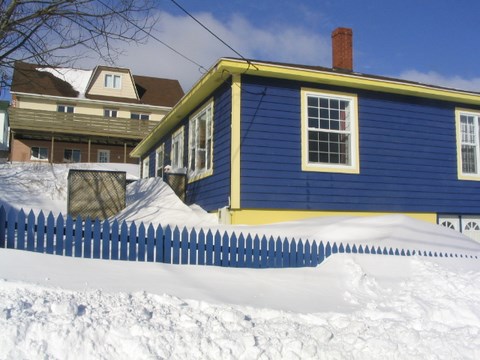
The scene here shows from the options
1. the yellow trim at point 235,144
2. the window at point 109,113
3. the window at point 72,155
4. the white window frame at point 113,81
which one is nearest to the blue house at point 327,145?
the yellow trim at point 235,144

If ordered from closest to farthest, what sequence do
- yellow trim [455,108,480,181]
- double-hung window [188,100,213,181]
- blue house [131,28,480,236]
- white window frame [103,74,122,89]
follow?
blue house [131,28,480,236]
double-hung window [188,100,213,181]
yellow trim [455,108,480,181]
white window frame [103,74,122,89]

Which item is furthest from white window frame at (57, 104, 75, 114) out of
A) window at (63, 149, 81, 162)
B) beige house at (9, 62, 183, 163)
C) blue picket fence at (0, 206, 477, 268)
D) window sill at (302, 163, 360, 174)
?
blue picket fence at (0, 206, 477, 268)

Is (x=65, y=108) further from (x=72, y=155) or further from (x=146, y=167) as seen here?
(x=146, y=167)

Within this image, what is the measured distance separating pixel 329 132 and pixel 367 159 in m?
1.22

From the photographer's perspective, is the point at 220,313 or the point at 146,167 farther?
the point at 146,167

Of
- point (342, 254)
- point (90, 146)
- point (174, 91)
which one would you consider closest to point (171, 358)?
point (342, 254)

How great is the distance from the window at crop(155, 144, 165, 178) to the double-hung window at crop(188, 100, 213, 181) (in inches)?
201

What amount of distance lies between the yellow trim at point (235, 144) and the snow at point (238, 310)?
335 cm

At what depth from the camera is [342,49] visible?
14539 millimetres

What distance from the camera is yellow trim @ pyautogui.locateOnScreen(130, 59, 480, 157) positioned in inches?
405

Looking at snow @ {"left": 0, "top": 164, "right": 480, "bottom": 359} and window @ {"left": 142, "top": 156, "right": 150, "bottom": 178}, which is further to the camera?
window @ {"left": 142, "top": 156, "right": 150, "bottom": 178}

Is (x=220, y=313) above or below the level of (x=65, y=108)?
below

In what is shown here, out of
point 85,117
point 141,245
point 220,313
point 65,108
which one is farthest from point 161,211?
point 65,108

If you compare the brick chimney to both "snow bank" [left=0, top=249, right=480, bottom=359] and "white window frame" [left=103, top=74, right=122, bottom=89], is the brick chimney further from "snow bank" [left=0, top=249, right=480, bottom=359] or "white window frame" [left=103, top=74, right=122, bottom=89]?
"white window frame" [left=103, top=74, right=122, bottom=89]
